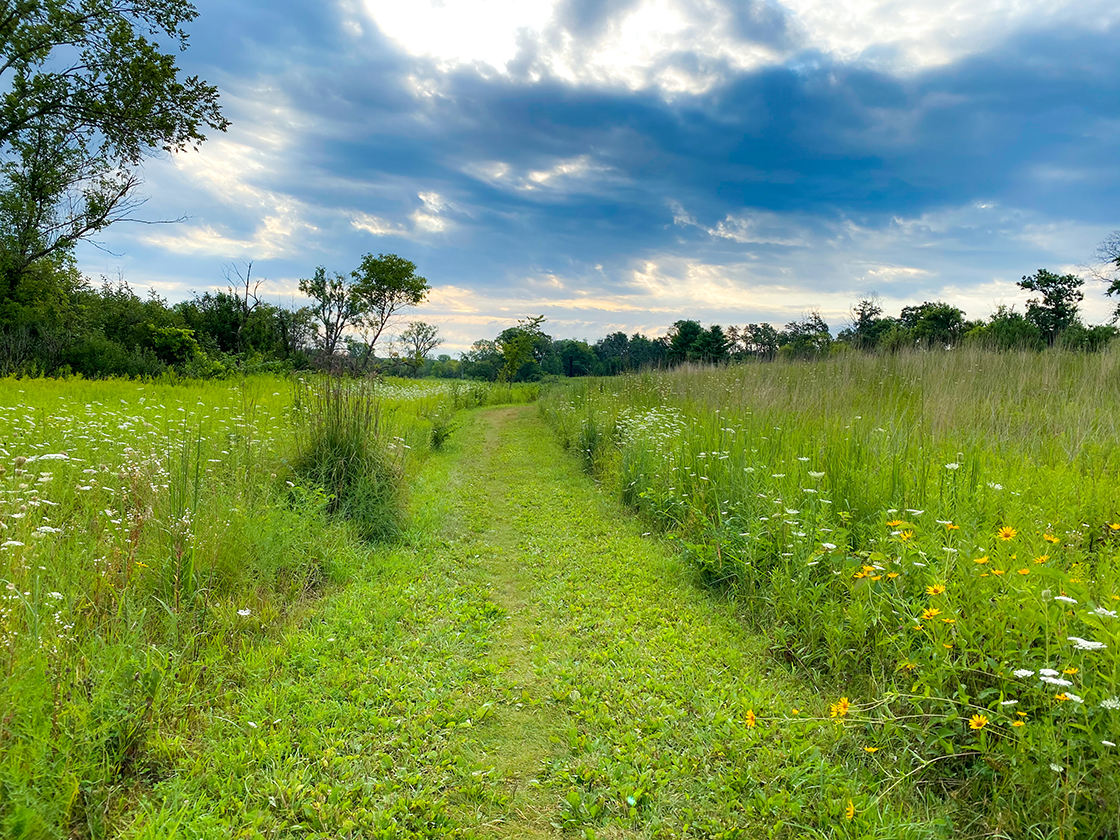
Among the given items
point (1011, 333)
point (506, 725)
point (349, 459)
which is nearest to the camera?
point (506, 725)

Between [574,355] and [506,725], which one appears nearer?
[506,725]

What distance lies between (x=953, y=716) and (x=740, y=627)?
168 centimetres

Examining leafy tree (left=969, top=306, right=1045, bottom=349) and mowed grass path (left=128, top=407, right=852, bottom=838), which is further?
leafy tree (left=969, top=306, right=1045, bottom=349)

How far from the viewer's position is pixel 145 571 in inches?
134

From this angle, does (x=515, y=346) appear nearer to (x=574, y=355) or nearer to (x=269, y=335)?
(x=269, y=335)

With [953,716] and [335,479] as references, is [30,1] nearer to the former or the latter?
[335,479]

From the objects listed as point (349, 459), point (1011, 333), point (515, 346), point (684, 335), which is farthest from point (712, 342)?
point (349, 459)

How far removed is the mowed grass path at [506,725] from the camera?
2.28m

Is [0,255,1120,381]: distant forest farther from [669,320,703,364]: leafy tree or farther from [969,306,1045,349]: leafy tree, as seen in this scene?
[669,320,703,364]: leafy tree

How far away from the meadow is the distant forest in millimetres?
1726

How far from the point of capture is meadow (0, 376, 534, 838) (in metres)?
2.23

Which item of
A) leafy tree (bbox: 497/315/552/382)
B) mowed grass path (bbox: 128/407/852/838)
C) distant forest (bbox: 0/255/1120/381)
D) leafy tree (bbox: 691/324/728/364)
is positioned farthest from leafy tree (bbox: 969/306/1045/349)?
leafy tree (bbox: 691/324/728/364)

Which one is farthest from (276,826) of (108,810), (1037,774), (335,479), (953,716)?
(335,479)

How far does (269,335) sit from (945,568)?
33.1 m
